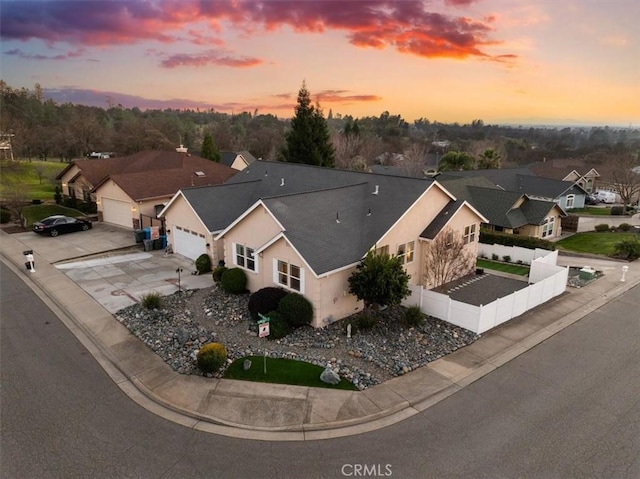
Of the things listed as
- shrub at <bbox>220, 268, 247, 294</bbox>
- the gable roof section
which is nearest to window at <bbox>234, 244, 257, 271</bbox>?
shrub at <bbox>220, 268, 247, 294</bbox>

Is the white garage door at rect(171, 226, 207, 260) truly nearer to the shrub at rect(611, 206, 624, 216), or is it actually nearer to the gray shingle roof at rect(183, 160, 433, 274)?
the gray shingle roof at rect(183, 160, 433, 274)

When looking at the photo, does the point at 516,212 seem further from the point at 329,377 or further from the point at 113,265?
the point at 113,265

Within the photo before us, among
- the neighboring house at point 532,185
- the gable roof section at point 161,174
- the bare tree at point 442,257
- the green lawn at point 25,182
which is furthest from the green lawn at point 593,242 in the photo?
the green lawn at point 25,182

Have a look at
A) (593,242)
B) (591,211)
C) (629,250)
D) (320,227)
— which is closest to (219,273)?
(320,227)

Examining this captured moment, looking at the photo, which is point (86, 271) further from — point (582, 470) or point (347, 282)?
point (582, 470)

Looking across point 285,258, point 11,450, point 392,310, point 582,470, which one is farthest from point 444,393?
point 11,450

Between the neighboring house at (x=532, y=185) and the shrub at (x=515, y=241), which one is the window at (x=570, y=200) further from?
the shrub at (x=515, y=241)
